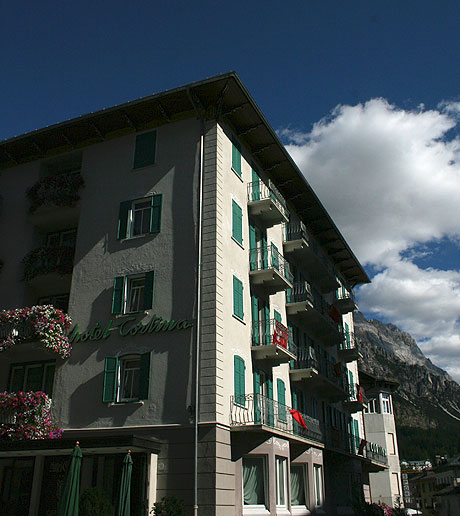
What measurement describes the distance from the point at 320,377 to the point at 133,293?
12.1m

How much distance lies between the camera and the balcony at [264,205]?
26.6 m

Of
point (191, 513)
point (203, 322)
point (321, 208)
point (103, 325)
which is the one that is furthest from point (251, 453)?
point (321, 208)

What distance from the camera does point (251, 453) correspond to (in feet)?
68.8

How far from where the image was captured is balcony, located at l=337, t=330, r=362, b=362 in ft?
131

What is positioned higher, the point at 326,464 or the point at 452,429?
the point at 452,429

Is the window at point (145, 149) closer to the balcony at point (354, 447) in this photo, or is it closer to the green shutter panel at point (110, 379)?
the green shutter panel at point (110, 379)

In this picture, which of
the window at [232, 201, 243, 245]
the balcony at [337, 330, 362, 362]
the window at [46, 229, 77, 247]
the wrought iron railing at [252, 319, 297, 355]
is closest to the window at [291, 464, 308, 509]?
the wrought iron railing at [252, 319, 297, 355]

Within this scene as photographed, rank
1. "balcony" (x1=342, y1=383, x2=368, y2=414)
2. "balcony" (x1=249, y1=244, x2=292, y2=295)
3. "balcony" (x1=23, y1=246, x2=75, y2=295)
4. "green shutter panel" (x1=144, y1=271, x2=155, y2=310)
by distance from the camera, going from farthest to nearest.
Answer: "balcony" (x1=342, y1=383, x2=368, y2=414)
"balcony" (x1=249, y1=244, x2=292, y2=295)
"balcony" (x1=23, y1=246, x2=75, y2=295)
"green shutter panel" (x1=144, y1=271, x2=155, y2=310)

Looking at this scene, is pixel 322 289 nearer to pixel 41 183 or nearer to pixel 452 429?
pixel 41 183

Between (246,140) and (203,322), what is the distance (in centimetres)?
1081

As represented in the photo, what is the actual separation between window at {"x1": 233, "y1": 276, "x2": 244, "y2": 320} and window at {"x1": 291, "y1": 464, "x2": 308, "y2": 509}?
26.4ft

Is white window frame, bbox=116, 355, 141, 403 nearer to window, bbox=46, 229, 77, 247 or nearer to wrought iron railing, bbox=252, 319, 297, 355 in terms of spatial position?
wrought iron railing, bbox=252, 319, 297, 355

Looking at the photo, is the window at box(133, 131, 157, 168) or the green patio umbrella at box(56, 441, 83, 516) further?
the window at box(133, 131, 157, 168)

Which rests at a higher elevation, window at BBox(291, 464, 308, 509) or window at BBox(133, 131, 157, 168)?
window at BBox(133, 131, 157, 168)
